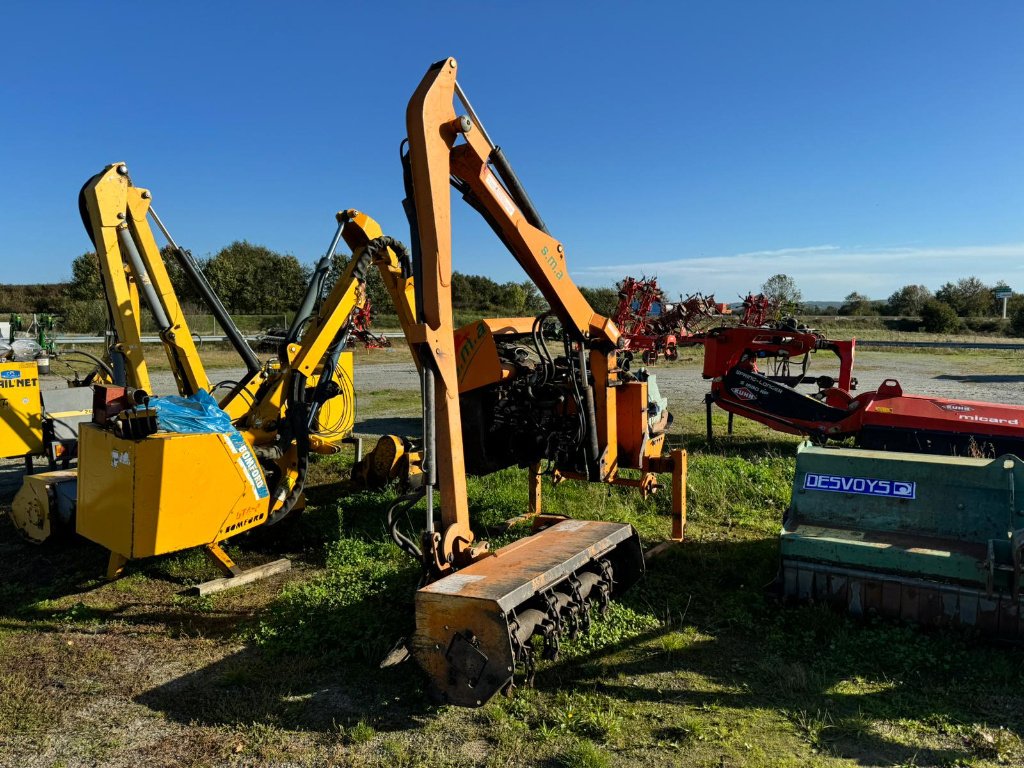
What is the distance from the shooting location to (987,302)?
5500 cm

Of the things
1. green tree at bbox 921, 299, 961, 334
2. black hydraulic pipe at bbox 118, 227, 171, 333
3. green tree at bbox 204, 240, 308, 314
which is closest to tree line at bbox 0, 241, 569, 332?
green tree at bbox 204, 240, 308, 314

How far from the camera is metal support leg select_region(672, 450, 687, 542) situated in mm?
6430

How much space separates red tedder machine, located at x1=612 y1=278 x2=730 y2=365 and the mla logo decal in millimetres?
11284

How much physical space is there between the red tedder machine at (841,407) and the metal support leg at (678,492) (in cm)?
342

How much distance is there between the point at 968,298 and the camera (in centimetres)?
5544

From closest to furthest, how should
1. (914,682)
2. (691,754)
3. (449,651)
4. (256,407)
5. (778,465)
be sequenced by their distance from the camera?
(691,754)
(449,651)
(914,682)
(256,407)
(778,465)

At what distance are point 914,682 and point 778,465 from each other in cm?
489

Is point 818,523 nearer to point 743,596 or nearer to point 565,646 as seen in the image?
point 743,596

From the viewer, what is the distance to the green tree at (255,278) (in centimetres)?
4525

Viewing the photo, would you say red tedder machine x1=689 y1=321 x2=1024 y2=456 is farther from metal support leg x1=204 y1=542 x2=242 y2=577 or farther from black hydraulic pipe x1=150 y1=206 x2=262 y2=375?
metal support leg x1=204 y1=542 x2=242 y2=577

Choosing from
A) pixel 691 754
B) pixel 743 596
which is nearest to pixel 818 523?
pixel 743 596

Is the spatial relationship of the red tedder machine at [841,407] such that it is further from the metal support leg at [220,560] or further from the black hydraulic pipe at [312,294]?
the metal support leg at [220,560]

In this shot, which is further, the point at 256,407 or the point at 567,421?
the point at 256,407

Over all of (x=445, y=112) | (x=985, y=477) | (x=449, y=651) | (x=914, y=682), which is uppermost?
(x=445, y=112)
